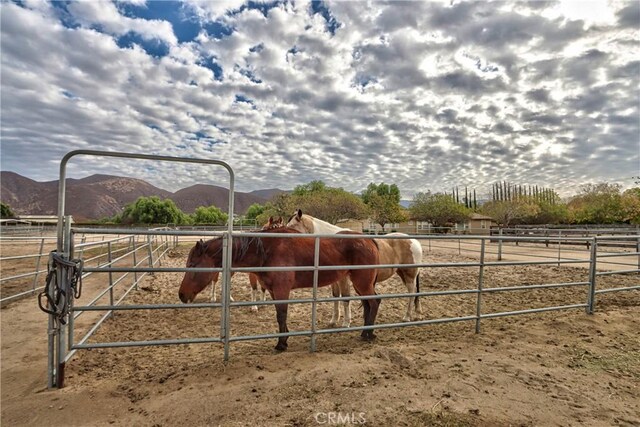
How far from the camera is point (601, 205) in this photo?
32281 millimetres

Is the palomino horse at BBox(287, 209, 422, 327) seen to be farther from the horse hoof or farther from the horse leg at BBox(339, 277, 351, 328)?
the horse hoof

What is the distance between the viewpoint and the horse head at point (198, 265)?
3.60 meters

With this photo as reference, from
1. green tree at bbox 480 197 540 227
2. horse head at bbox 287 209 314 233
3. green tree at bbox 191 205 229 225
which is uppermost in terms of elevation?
green tree at bbox 480 197 540 227

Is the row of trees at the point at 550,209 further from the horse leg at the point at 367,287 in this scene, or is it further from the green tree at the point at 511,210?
the horse leg at the point at 367,287

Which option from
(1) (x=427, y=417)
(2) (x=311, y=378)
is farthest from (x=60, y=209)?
(1) (x=427, y=417)

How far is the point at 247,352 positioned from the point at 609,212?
38934mm

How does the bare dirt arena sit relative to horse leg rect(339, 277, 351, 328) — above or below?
below

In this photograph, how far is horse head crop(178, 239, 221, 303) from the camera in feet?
11.8

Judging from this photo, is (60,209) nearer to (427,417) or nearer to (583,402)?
(427,417)

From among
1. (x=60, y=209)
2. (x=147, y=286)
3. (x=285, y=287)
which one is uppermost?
(x=60, y=209)

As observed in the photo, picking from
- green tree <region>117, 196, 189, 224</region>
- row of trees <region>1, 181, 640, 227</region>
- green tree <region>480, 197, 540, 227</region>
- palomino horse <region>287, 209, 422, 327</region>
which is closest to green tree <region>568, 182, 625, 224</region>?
row of trees <region>1, 181, 640, 227</region>

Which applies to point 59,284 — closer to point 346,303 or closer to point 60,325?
point 60,325

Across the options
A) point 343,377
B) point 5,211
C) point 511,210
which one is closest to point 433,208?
point 511,210

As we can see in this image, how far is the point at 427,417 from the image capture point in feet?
7.28
